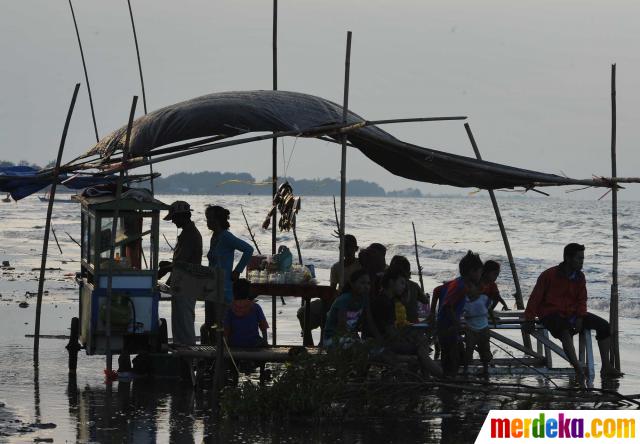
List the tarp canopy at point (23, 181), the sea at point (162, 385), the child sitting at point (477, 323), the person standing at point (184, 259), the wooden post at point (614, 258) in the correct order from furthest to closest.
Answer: the wooden post at point (614, 258)
the tarp canopy at point (23, 181)
the person standing at point (184, 259)
the child sitting at point (477, 323)
the sea at point (162, 385)

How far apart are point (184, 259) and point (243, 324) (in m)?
1.05

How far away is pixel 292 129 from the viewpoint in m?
11.2

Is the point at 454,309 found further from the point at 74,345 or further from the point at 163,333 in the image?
the point at 74,345

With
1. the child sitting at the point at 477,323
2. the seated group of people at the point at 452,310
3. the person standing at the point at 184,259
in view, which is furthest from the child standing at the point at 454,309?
the person standing at the point at 184,259

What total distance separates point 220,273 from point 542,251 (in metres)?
41.1

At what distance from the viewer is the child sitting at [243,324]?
11141 mm

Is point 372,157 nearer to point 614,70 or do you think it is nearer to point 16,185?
point 614,70

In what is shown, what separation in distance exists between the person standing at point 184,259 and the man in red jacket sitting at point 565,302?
3077mm

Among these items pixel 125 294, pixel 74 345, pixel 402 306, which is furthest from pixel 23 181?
pixel 402 306

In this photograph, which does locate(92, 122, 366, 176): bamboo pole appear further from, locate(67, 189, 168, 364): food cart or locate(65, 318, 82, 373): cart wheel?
locate(65, 318, 82, 373): cart wheel

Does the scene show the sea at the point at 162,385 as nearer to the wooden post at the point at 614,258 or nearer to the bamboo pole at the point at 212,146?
the wooden post at the point at 614,258

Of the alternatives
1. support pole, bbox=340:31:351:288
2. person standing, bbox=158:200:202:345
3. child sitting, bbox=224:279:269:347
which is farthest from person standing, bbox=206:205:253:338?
support pole, bbox=340:31:351:288

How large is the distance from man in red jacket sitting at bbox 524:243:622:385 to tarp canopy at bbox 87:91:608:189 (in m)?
0.84

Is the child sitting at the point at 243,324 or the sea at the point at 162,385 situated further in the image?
the child sitting at the point at 243,324
